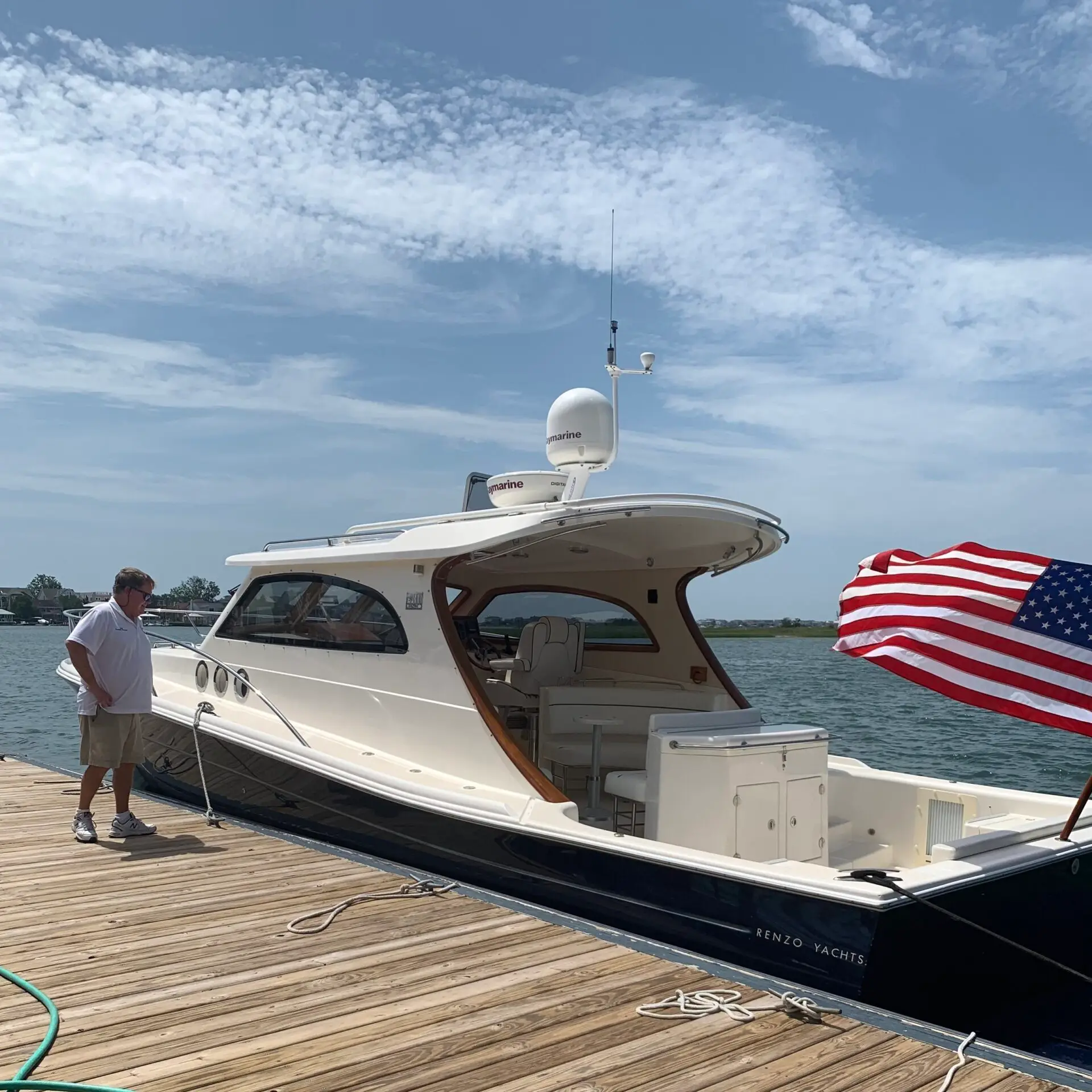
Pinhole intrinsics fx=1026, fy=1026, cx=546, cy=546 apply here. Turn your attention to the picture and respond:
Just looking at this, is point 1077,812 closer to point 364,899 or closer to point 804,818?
point 804,818

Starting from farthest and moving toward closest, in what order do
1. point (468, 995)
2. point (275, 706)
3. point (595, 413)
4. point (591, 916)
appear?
1. point (275, 706)
2. point (595, 413)
3. point (591, 916)
4. point (468, 995)

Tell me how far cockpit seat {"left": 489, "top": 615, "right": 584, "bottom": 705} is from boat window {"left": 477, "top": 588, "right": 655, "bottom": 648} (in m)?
0.11

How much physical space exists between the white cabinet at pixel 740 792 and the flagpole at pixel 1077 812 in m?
1.09

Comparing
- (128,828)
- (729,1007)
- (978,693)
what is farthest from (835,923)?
(128,828)

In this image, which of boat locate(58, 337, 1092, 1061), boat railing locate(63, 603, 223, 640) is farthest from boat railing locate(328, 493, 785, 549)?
boat railing locate(63, 603, 223, 640)

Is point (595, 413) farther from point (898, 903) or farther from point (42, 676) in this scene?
point (42, 676)

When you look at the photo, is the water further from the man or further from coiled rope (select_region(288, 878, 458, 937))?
coiled rope (select_region(288, 878, 458, 937))

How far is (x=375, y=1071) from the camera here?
9.59 feet

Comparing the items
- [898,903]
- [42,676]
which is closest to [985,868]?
[898,903]

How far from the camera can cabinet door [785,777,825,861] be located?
509 centimetres

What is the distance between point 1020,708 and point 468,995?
246 cm

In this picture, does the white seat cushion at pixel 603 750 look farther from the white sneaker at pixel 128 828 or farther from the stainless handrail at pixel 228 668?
the white sneaker at pixel 128 828

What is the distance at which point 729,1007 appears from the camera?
338cm

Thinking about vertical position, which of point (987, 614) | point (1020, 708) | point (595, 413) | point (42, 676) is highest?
point (595, 413)
